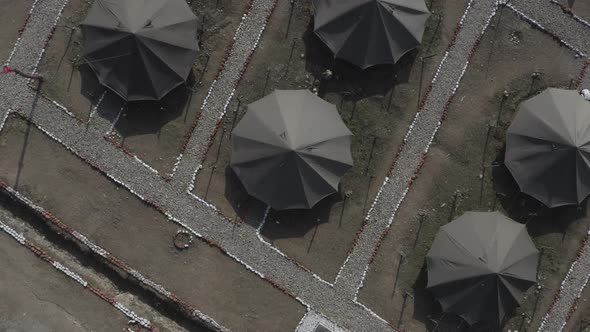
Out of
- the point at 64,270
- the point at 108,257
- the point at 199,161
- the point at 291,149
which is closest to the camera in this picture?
the point at 291,149

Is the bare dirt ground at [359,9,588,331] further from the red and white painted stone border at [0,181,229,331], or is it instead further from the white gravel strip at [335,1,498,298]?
the red and white painted stone border at [0,181,229,331]

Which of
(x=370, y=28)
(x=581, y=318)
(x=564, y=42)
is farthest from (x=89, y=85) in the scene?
(x=581, y=318)

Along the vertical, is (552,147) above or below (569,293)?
above

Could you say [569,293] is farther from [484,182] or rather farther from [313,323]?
[313,323]

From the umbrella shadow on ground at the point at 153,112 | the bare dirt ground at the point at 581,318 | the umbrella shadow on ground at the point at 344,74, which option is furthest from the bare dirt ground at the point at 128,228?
the bare dirt ground at the point at 581,318

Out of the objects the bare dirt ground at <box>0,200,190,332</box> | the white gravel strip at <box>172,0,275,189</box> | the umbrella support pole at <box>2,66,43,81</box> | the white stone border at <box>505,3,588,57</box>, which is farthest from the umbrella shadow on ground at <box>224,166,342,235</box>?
the white stone border at <box>505,3,588,57</box>

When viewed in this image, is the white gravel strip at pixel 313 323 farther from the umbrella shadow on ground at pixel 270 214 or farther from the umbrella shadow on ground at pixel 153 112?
the umbrella shadow on ground at pixel 153 112

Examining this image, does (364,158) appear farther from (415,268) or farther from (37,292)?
(37,292)

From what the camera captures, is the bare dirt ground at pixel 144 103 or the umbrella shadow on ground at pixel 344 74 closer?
the bare dirt ground at pixel 144 103
